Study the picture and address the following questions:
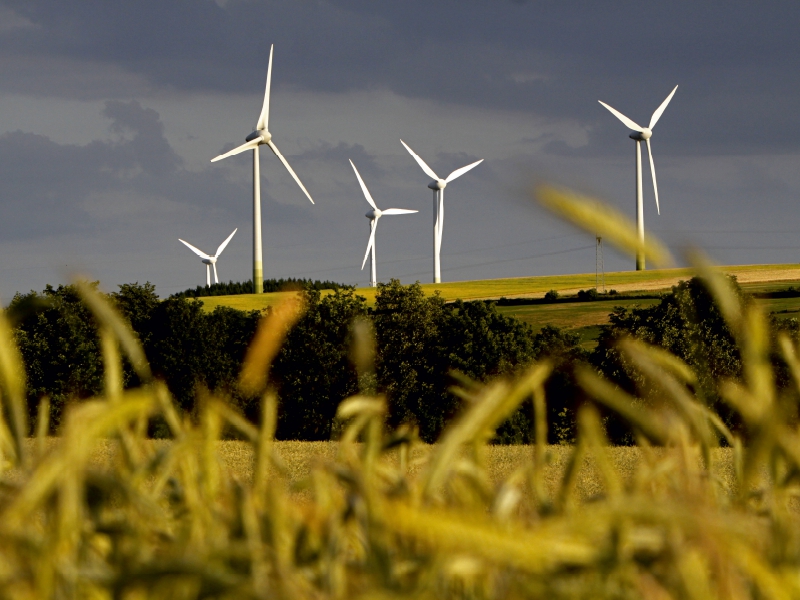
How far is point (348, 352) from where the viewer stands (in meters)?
65.6

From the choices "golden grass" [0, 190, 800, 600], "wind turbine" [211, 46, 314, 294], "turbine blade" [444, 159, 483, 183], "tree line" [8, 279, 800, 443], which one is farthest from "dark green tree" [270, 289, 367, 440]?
"golden grass" [0, 190, 800, 600]

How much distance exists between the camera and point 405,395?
2591 inches

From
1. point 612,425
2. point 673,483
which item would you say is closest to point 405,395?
point 612,425

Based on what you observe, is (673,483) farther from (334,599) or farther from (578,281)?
(578,281)

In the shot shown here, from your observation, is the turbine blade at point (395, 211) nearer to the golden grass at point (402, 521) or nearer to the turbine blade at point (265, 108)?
the turbine blade at point (265, 108)

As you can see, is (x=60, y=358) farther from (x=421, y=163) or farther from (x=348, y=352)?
(x=421, y=163)

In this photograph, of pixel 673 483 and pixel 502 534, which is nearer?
pixel 502 534

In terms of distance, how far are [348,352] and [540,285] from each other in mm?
50530

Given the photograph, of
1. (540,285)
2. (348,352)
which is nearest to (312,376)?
(348,352)

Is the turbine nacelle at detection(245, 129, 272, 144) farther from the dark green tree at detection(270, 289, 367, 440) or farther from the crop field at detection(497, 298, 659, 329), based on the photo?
the crop field at detection(497, 298, 659, 329)

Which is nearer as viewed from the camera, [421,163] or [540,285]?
[421,163]

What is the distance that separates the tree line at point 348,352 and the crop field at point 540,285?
21267 millimetres

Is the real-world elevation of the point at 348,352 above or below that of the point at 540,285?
below

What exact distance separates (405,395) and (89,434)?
65090 millimetres
